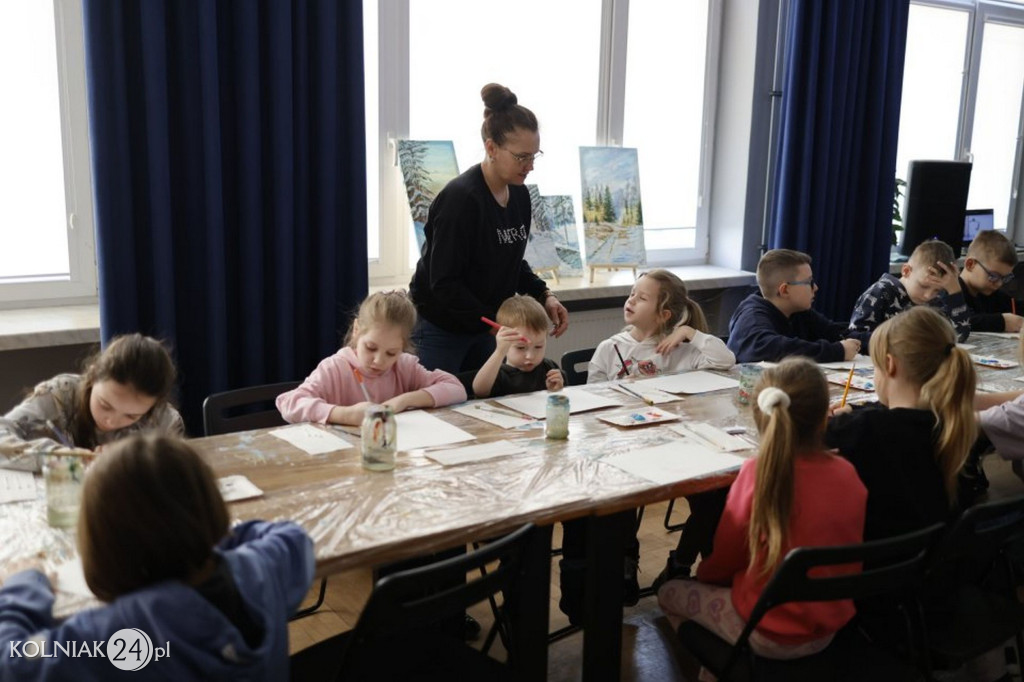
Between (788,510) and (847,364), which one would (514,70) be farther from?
(788,510)

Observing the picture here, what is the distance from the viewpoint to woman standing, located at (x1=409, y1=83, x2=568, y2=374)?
9.96 ft

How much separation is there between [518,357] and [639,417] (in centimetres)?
48

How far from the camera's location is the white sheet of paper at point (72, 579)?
150cm

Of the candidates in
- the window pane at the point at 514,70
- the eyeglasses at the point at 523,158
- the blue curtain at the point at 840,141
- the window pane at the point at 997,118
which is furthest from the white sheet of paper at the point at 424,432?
the window pane at the point at 997,118

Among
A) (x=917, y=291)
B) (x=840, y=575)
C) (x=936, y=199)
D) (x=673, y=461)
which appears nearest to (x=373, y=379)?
(x=673, y=461)

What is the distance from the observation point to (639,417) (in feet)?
8.58

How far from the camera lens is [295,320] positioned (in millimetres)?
3555

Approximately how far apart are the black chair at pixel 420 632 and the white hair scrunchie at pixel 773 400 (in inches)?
21.3

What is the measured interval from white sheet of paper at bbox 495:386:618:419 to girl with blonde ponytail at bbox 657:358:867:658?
2.49 feet

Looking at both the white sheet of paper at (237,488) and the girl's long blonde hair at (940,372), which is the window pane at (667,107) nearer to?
the girl's long blonde hair at (940,372)

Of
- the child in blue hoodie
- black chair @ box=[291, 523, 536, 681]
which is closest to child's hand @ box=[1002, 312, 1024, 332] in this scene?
black chair @ box=[291, 523, 536, 681]

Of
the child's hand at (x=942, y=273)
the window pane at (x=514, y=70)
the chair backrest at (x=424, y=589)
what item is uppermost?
the window pane at (x=514, y=70)

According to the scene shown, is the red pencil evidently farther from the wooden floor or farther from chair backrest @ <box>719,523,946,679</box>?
chair backrest @ <box>719,523,946,679</box>

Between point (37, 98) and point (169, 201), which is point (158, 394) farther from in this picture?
point (37, 98)
